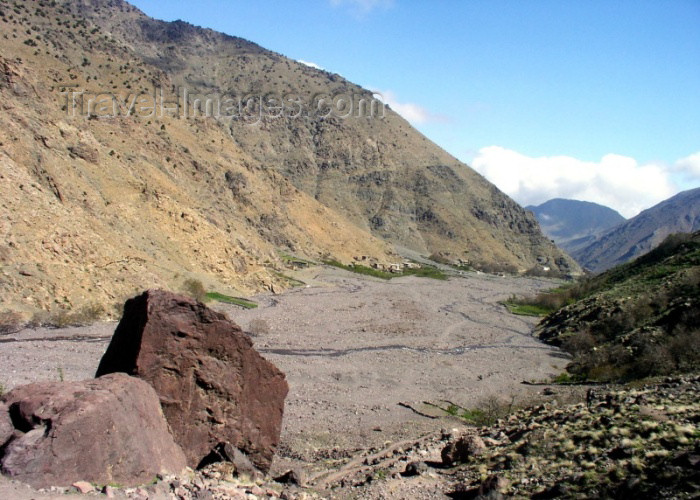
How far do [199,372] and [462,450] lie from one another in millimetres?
5691

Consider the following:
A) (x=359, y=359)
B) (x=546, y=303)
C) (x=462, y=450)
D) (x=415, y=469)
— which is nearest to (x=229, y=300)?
(x=359, y=359)

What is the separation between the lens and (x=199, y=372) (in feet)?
31.7

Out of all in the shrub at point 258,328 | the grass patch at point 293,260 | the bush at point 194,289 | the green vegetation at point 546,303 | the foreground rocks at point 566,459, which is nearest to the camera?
the foreground rocks at point 566,459

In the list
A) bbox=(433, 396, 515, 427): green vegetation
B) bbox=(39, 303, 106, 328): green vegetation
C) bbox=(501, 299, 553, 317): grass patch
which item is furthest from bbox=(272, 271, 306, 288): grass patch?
bbox=(433, 396, 515, 427): green vegetation

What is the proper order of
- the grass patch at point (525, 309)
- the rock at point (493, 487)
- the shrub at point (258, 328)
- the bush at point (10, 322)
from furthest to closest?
the grass patch at point (525, 309) < the shrub at point (258, 328) < the bush at point (10, 322) < the rock at point (493, 487)

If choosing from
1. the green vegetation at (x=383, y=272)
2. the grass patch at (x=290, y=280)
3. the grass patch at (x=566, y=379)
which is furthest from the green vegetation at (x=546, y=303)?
the grass patch at (x=566, y=379)

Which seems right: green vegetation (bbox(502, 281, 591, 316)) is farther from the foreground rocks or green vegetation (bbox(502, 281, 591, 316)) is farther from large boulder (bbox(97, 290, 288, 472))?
large boulder (bbox(97, 290, 288, 472))

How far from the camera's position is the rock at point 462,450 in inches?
437

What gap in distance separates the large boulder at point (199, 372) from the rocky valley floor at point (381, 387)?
1202 mm

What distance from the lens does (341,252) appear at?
90.4 m

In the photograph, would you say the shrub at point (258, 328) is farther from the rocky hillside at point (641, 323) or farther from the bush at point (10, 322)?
the rocky hillside at point (641, 323)

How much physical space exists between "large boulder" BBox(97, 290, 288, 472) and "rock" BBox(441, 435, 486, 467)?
3634 millimetres

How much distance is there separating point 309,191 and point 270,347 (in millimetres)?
113696

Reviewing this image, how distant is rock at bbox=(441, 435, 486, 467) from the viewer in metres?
11.1
